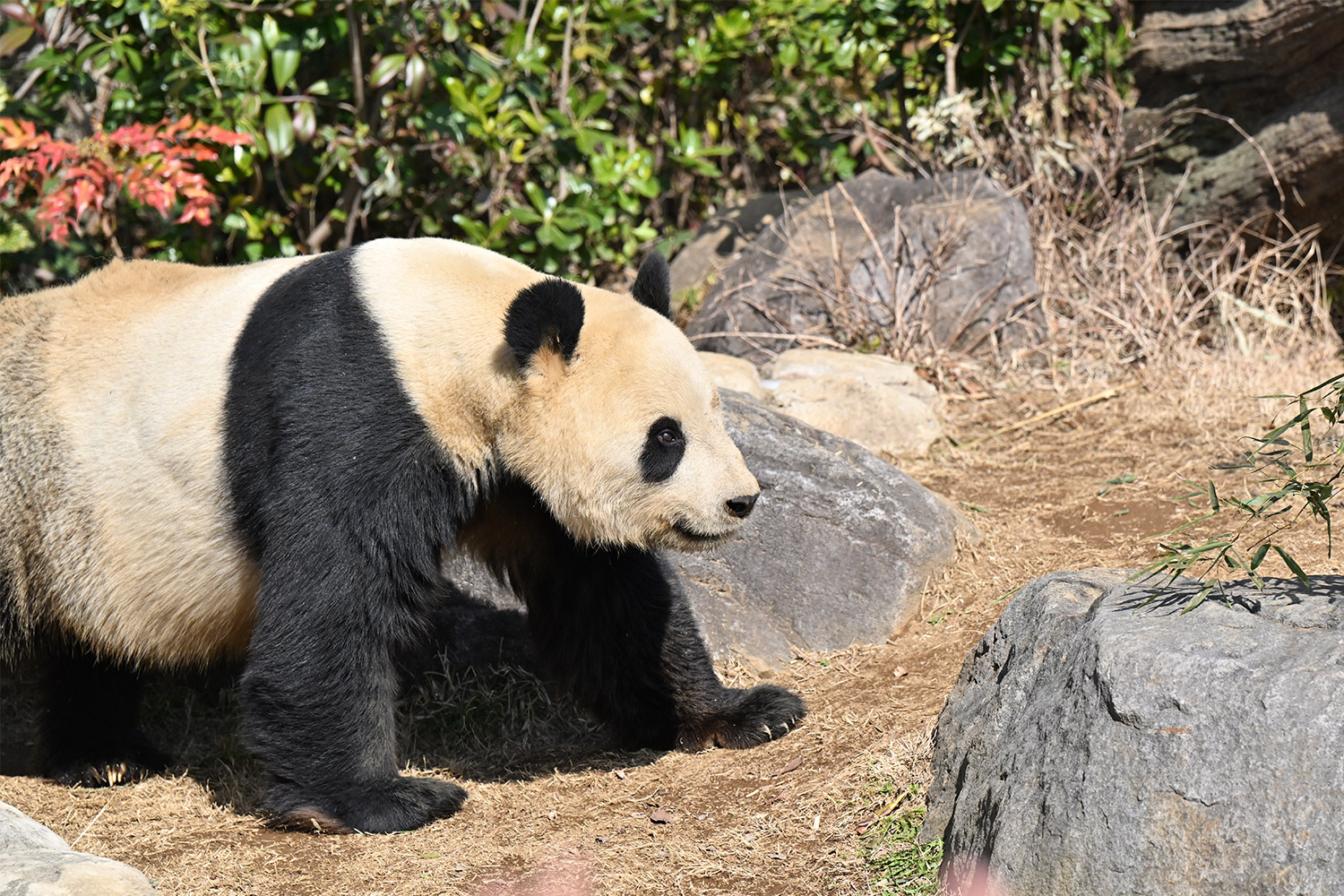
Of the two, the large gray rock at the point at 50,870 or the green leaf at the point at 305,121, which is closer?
the large gray rock at the point at 50,870

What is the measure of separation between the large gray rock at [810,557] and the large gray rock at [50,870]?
6.38 feet

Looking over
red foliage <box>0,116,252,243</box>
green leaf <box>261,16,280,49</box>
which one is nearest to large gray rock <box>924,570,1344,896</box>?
red foliage <box>0,116,252,243</box>

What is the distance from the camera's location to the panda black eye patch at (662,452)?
148 inches

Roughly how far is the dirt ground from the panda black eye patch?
1.04 m

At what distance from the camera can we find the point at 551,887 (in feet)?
11.1

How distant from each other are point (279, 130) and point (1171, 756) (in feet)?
18.6

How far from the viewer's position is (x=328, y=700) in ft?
12.5

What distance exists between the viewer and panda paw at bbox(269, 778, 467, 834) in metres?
3.85

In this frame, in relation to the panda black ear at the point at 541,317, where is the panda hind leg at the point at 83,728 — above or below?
below

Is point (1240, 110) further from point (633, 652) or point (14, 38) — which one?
point (14, 38)

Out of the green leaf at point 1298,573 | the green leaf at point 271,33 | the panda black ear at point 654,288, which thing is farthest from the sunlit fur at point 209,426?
the green leaf at point 271,33

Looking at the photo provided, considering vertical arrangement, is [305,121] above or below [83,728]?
above

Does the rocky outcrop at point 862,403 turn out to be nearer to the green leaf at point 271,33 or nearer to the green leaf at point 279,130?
the green leaf at point 279,130

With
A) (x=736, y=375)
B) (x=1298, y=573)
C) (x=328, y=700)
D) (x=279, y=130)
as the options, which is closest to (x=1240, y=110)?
(x=736, y=375)
